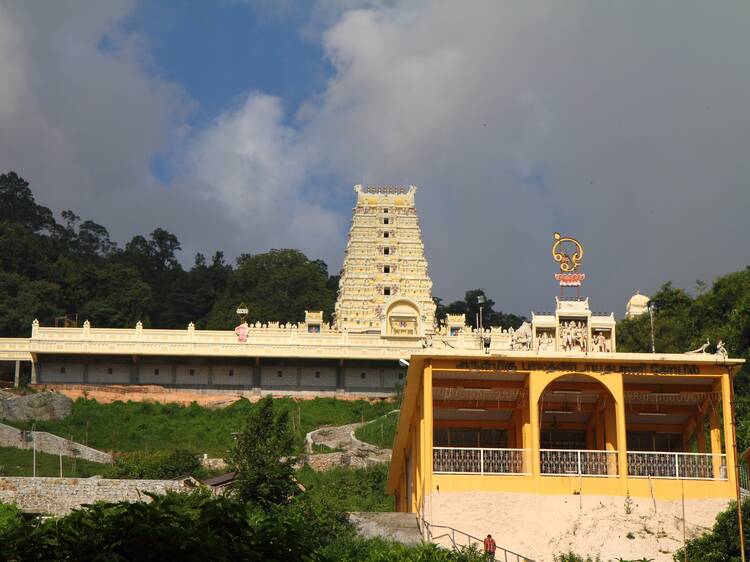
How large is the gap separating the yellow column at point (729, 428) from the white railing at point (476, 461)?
13.2ft

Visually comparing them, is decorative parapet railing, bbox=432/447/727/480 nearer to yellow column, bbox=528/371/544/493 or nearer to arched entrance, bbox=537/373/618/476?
arched entrance, bbox=537/373/618/476

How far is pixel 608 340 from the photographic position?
28453 mm

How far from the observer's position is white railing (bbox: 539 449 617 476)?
2641 cm

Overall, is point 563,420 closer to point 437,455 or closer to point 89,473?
point 437,455

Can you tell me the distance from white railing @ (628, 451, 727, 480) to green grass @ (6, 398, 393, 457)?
85.0 ft

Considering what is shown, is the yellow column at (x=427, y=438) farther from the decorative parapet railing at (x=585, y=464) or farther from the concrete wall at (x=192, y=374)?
the concrete wall at (x=192, y=374)

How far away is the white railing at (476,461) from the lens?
26359 mm

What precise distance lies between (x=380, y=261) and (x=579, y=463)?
5092 cm

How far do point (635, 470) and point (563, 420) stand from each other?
3.64 meters

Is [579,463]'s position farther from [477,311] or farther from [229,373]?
[477,311]

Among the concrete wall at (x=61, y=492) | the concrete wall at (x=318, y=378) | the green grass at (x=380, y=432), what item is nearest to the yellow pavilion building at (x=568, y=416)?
the concrete wall at (x=61, y=492)

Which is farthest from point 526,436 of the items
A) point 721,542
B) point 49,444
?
point 49,444

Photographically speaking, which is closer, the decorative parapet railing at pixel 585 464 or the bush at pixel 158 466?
the decorative parapet railing at pixel 585 464

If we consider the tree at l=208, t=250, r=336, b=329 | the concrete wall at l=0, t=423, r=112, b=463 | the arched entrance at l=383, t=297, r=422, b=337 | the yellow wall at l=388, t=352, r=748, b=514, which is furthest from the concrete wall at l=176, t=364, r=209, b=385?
the yellow wall at l=388, t=352, r=748, b=514
